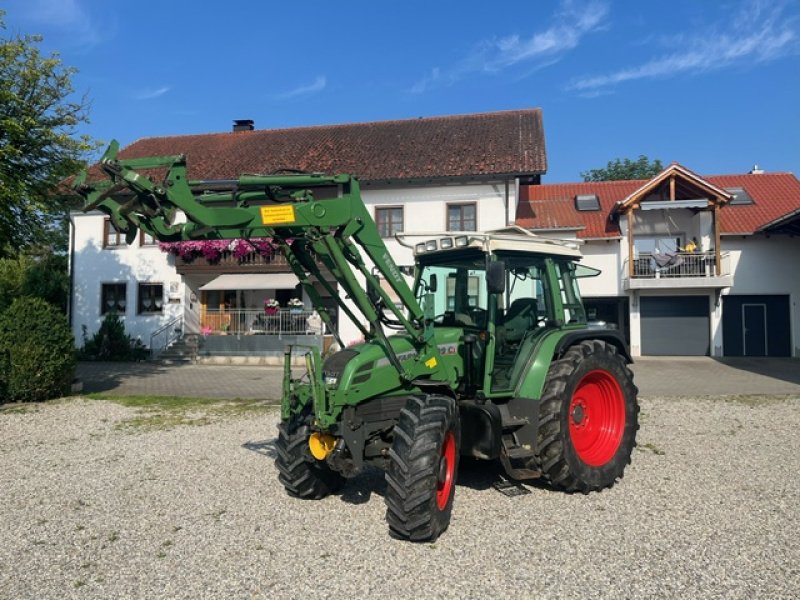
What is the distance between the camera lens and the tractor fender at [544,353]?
5285 millimetres

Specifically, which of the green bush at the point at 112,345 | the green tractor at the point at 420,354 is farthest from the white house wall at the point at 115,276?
the green tractor at the point at 420,354

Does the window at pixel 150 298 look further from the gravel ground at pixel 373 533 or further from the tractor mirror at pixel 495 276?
the tractor mirror at pixel 495 276

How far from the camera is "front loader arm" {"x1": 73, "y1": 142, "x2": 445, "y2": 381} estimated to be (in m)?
4.21

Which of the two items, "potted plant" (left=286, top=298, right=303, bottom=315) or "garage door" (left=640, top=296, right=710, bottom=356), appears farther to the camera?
"garage door" (left=640, top=296, right=710, bottom=356)

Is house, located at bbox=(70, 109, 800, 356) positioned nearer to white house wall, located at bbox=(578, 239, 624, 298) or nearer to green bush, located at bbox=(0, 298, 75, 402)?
white house wall, located at bbox=(578, 239, 624, 298)

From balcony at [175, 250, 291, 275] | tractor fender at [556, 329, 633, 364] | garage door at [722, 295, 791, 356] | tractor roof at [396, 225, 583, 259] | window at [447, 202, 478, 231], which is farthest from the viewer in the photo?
balcony at [175, 250, 291, 275]

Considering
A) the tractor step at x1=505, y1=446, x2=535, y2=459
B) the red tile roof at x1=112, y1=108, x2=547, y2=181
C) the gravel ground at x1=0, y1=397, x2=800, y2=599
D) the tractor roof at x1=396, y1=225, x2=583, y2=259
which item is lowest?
the gravel ground at x1=0, y1=397, x2=800, y2=599

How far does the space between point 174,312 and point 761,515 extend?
21359 millimetres

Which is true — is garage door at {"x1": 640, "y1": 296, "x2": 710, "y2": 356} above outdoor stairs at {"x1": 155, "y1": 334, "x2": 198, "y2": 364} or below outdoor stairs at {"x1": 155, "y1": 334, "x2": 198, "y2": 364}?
above

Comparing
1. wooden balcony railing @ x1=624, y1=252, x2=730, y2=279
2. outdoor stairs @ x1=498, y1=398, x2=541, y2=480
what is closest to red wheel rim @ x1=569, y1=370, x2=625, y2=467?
outdoor stairs @ x1=498, y1=398, x2=541, y2=480

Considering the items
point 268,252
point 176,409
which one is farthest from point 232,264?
point 176,409

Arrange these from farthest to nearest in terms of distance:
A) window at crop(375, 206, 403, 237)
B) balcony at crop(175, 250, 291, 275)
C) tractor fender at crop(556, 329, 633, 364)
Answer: balcony at crop(175, 250, 291, 275) < window at crop(375, 206, 403, 237) < tractor fender at crop(556, 329, 633, 364)

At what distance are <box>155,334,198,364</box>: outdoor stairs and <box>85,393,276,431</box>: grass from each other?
8222 mm

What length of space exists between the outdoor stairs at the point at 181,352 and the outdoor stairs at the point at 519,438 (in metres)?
17.7
